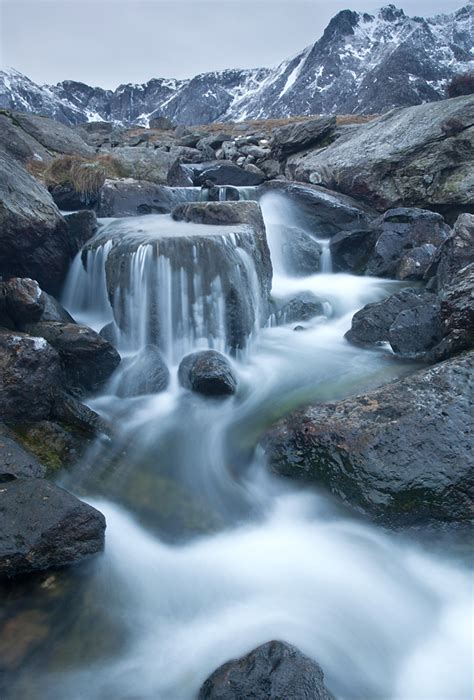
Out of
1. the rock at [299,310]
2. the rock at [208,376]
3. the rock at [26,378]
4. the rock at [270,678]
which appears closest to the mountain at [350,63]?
the rock at [299,310]

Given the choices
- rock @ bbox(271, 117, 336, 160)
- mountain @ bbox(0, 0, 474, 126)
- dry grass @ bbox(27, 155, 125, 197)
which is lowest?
dry grass @ bbox(27, 155, 125, 197)

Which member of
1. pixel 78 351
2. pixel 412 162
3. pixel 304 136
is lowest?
pixel 78 351

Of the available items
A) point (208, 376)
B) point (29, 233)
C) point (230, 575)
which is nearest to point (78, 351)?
point (208, 376)

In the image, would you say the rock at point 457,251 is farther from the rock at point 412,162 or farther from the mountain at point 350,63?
the mountain at point 350,63

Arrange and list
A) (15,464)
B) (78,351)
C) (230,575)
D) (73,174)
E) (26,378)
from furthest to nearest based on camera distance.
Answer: (73,174) < (78,351) < (26,378) < (15,464) < (230,575)

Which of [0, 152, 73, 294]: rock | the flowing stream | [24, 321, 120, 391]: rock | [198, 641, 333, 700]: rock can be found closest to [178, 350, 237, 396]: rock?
the flowing stream

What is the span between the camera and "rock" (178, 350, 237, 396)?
310 inches

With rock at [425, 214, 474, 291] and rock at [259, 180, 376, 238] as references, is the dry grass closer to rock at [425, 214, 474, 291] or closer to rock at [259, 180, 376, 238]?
rock at [259, 180, 376, 238]

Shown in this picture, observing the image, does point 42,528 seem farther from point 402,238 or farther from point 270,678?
point 402,238

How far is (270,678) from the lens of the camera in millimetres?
3113

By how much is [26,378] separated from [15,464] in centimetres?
156

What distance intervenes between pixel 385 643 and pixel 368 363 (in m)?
5.20

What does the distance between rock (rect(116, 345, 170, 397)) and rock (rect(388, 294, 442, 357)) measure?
4.25 m

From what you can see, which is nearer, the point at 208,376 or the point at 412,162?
the point at 208,376
